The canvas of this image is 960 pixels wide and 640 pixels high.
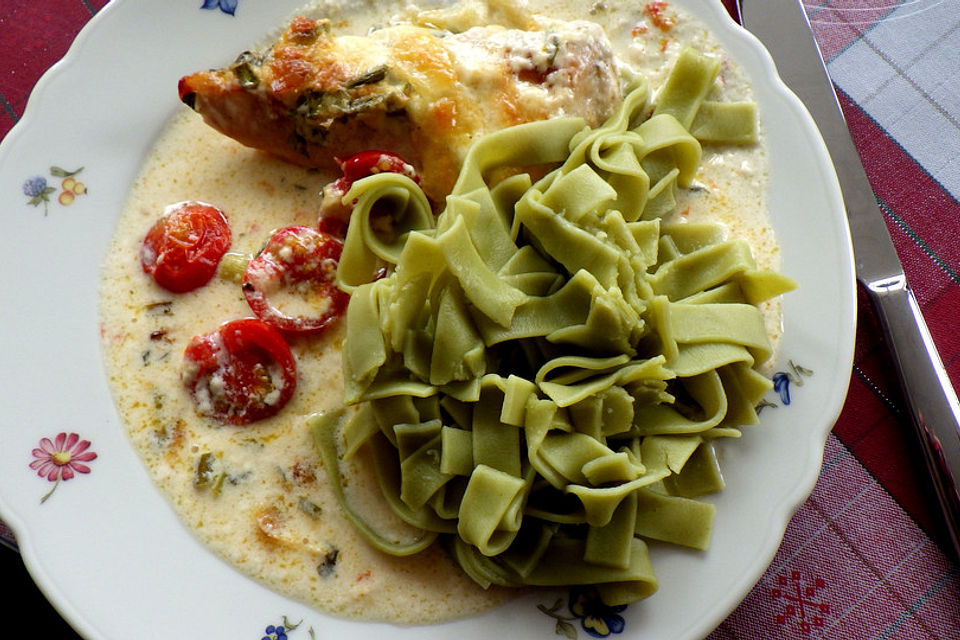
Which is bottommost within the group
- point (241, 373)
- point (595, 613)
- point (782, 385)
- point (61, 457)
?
point (595, 613)

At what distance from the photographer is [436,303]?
3381 mm

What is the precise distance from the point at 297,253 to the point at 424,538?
130cm

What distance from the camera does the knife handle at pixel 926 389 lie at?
3.65 meters

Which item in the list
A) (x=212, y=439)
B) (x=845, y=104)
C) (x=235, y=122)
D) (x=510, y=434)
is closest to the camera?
(x=510, y=434)

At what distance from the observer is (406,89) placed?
359cm

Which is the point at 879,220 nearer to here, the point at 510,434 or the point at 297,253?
the point at 510,434

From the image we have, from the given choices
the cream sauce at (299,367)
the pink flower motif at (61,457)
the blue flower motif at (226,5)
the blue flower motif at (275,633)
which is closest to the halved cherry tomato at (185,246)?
the cream sauce at (299,367)

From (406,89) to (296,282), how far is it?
0.94 m

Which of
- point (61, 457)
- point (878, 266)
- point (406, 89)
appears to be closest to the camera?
point (61, 457)

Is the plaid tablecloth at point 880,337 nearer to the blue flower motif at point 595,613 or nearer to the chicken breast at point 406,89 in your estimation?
the blue flower motif at point 595,613

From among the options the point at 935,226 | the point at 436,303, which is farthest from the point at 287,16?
the point at 935,226

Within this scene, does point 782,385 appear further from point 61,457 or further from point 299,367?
point 61,457

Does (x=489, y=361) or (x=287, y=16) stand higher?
(x=287, y=16)

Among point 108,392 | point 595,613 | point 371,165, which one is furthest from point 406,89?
point 595,613
